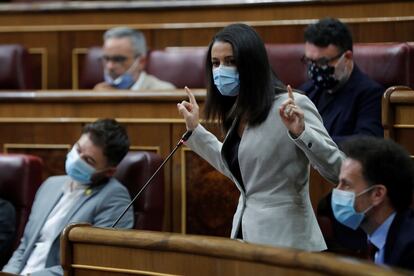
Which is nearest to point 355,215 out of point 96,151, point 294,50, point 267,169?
point 267,169

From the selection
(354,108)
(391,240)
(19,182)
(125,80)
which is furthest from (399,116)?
(125,80)

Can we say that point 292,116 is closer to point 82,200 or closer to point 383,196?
point 383,196

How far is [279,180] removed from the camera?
958 millimetres

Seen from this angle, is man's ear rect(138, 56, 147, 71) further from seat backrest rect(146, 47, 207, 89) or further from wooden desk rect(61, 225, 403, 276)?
wooden desk rect(61, 225, 403, 276)

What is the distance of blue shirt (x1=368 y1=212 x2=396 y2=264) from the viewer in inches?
32.1

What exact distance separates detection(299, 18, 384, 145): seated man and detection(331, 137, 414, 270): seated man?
372 mm

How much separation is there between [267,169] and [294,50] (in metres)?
0.63

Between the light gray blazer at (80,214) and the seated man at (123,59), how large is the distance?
0.40m

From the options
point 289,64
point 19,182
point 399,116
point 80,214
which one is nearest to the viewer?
point 399,116

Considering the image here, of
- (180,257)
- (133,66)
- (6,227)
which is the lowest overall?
(6,227)

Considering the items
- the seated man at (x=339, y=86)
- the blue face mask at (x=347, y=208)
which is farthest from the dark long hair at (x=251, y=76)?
the seated man at (x=339, y=86)

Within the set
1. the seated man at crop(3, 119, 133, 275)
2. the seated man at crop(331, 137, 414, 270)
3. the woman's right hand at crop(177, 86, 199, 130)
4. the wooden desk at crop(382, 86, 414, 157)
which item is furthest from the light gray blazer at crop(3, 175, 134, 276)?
the seated man at crop(331, 137, 414, 270)

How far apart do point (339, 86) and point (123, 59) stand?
537 mm

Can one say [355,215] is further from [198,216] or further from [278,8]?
[278,8]
